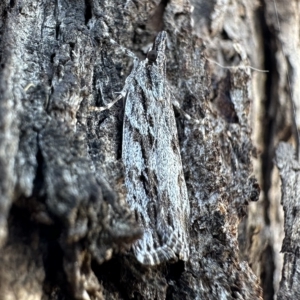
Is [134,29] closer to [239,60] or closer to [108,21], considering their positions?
[108,21]

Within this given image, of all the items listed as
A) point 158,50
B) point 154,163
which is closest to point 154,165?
point 154,163

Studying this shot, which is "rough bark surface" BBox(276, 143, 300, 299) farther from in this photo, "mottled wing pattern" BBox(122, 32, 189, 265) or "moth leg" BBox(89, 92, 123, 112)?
"moth leg" BBox(89, 92, 123, 112)

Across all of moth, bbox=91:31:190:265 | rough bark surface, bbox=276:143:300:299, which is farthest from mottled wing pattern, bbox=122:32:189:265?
rough bark surface, bbox=276:143:300:299

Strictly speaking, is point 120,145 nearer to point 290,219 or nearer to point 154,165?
point 154,165

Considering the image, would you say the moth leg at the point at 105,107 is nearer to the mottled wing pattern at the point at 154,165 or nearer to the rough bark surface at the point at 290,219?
the mottled wing pattern at the point at 154,165

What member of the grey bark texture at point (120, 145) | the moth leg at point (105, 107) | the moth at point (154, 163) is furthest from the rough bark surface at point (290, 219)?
the moth leg at point (105, 107)

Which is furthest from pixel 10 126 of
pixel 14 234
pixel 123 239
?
pixel 123 239
